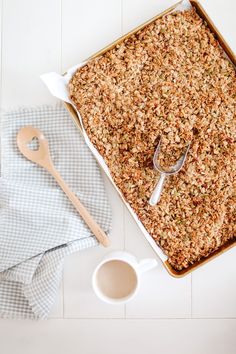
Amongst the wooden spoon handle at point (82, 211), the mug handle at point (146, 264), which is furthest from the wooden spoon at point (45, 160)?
the mug handle at point (146, 264)

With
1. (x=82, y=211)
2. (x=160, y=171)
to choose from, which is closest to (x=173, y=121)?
(x=160, y=171)

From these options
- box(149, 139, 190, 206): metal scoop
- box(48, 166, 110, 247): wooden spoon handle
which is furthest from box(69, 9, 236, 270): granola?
box(48, 166, 110, 247): wooden spoon handle

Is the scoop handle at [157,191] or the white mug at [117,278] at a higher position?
the scoop handle at [157,191]

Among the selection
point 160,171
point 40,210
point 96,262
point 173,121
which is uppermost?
point 173,121

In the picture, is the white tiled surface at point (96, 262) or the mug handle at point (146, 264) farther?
the white tiled surface at point (96, 262)

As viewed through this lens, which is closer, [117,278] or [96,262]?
[117,278]

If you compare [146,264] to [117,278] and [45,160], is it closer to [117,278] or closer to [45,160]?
[117,278]

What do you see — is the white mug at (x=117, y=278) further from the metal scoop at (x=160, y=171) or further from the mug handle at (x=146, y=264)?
the metal scoop at (x=160, y=171)

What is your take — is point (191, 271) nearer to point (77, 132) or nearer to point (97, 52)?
point (77, 132)
